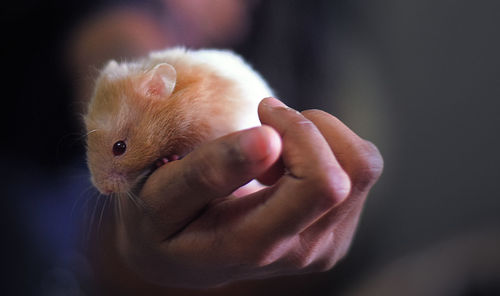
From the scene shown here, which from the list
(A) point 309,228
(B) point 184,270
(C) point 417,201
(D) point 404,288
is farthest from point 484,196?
(B) point 184,270

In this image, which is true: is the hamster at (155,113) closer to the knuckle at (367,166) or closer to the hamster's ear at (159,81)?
the hamster's ear at (159,81)

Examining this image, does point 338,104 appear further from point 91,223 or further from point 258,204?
point 91,223

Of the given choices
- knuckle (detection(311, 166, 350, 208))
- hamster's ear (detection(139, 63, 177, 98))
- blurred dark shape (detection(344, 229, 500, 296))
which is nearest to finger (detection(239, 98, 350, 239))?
knuckle (detection(311, 166, 350, 208))

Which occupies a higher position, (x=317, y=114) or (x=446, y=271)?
(x=317, y=114)

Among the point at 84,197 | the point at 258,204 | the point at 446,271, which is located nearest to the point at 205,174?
the point at 258,204

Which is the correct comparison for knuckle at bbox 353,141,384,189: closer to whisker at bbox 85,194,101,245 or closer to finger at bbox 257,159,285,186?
finger at bbox 257,159,285,186

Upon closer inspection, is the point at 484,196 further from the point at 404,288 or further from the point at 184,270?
the point at 184,270

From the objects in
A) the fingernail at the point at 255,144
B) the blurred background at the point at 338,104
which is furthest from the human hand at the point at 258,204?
the blurred background at the point at 338,104
